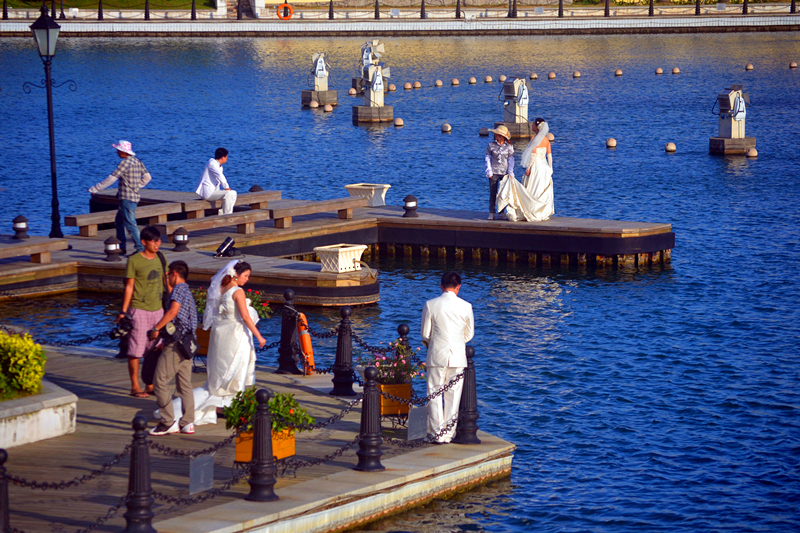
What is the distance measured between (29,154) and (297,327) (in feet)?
98.7

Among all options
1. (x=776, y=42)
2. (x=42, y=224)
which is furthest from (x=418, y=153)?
(x=776, y=42)

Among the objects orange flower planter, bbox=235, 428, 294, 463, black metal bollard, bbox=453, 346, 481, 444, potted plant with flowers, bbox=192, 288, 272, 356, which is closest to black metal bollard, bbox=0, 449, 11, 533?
orange flower planter, bbox=235, 428, 294, 463

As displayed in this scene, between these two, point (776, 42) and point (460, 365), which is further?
point (776, 42)

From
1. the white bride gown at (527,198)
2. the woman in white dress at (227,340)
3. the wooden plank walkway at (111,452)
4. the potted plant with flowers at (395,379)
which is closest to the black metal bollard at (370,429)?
the wooden plank walkway at (111,452)

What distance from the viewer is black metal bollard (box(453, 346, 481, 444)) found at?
1154 centimetres

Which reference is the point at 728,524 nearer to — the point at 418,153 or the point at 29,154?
the point at 418,153

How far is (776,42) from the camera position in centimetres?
8488

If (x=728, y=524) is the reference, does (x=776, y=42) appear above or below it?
above

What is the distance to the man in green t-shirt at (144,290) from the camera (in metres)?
12.6

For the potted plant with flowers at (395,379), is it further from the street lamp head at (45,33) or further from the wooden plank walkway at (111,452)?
the street lamp head at (45,33)

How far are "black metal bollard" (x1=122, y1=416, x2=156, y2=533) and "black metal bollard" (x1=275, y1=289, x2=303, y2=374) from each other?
555 centimetres

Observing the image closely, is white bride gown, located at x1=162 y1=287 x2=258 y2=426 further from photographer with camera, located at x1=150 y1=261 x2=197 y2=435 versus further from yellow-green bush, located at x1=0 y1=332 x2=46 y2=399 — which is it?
yellow-green bush, located at x1=0 y1=332 x2=46 y2=399

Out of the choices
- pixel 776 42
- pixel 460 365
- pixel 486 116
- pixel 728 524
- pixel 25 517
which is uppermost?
pixel 776 42

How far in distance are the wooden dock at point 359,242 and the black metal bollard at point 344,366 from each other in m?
6.55
